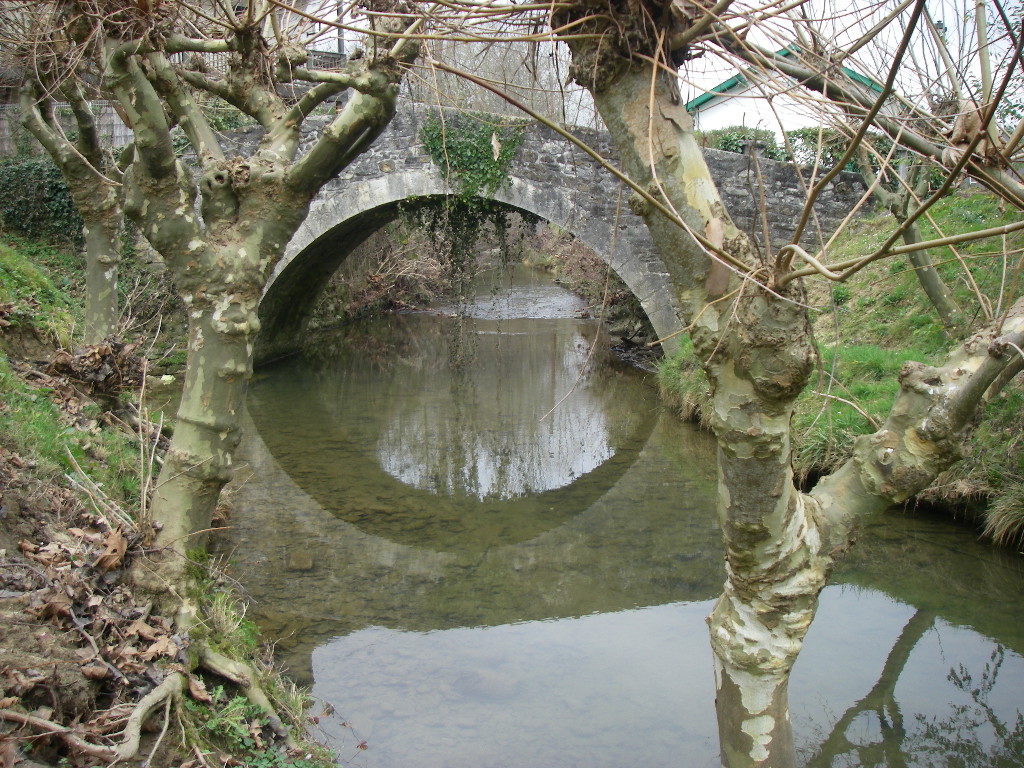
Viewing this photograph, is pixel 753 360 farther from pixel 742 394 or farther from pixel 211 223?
pixel 211 223

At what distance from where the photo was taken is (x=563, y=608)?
537 centimetres

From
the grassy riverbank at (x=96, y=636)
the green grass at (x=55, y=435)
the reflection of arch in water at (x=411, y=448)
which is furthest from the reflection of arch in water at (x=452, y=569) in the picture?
the green grass at (x=55, y=435)

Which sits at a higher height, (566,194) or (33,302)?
(566,194)

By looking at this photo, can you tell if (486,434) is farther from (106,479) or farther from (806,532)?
(806,532)

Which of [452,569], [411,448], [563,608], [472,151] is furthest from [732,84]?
[472,151]

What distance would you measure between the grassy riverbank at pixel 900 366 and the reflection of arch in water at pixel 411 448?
1.91 meters

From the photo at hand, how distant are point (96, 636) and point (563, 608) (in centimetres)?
315

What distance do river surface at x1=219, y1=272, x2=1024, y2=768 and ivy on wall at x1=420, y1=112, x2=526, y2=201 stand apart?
3763mm

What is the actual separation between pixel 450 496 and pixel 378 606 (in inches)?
89.4

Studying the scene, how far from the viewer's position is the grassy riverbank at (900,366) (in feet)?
19.1

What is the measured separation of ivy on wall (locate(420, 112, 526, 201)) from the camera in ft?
36.1

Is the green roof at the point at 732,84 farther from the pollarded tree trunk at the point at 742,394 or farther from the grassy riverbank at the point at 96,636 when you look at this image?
the grassy riverbank at the point at 96,636

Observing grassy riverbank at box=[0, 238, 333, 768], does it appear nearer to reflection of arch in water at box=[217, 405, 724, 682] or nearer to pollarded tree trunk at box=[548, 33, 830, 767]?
reflection of arch in water at box=[217, 405, 724, 682]

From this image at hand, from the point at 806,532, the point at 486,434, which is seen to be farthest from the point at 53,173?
the point at 806,532
